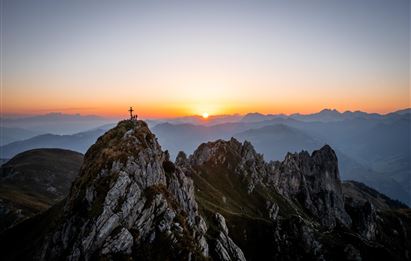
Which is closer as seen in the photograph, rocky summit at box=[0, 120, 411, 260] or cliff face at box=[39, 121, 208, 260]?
cliff face at box=[39, 121, 208, 260]

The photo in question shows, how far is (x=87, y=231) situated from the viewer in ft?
184

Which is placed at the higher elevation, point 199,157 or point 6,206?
point 199,157

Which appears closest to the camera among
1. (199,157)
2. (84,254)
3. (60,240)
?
(84,254)

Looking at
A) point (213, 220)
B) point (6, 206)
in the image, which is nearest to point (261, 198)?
point (213, 220)

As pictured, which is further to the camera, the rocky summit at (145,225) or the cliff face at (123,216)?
the rocky summit at (145,225)

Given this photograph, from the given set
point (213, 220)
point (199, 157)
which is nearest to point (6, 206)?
point (199, 157)

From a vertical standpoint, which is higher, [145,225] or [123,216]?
[123,216]

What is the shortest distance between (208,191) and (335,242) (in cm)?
5233

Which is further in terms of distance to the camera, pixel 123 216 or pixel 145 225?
pixel 145 225

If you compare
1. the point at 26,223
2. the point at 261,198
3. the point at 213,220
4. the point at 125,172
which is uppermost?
the point at 125,172

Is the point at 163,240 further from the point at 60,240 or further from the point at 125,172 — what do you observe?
the point at 60,240

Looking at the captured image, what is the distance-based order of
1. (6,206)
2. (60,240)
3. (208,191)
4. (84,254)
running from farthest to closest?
(6,206)
(208,191)
(60,240)
(84,254)

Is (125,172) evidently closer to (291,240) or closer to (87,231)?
(87,231)

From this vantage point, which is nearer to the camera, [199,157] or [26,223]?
[26,223]
